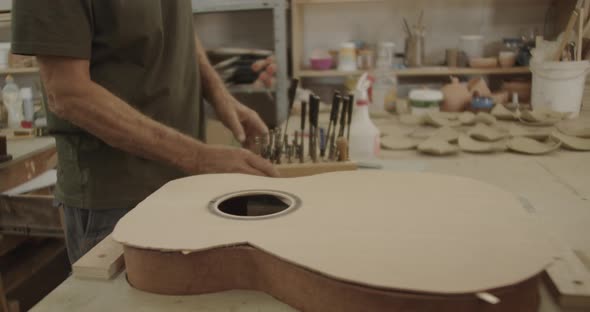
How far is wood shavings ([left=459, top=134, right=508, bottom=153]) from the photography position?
5.05 feet

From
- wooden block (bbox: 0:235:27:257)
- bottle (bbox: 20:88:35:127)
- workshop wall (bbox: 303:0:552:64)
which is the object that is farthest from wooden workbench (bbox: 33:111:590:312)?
bottle (bbox: 20:88:35:127)

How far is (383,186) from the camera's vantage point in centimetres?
→ 91

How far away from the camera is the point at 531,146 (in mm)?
1546

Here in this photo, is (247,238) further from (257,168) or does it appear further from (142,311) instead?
(257,168)

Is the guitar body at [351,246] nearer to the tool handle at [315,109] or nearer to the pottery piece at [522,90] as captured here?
the tool handle at [315,109]

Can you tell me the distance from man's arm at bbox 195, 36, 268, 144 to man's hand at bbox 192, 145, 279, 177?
34 cm

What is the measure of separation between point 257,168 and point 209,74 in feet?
1.87

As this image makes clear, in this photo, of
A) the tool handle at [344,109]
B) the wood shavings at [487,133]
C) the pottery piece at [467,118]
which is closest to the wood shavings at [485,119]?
the pottery piece at [467,118]

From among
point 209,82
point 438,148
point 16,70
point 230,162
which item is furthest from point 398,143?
point 16,70

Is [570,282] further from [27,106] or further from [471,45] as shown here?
[27,106]

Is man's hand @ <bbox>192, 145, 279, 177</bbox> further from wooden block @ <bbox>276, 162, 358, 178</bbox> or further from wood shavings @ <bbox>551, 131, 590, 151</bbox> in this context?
wood shavings @ <bbox>551, 131, 590, 151</bbox>

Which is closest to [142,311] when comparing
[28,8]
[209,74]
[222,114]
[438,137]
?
[28,8]

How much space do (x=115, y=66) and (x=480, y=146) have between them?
108cm

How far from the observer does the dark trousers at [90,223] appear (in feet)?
3.94
